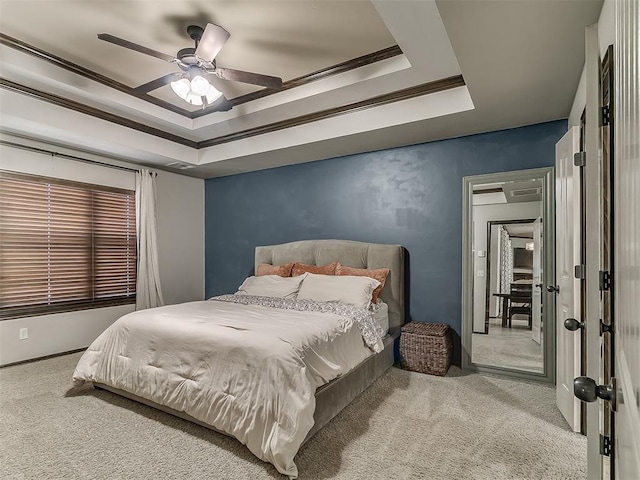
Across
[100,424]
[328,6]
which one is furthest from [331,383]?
[328,6]

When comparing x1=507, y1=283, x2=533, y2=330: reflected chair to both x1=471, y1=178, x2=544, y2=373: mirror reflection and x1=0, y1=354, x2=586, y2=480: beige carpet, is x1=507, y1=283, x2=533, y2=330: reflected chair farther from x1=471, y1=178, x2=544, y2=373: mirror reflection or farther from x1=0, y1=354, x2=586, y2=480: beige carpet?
x1=0, y1=354, x2=586, y2=480: beige carpet

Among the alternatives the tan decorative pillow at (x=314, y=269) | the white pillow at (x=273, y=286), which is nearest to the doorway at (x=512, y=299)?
the tan decorative pillow at (x=314, y=269)

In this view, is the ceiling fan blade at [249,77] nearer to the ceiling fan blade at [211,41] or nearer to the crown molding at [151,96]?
the ceiling fan blade at [211,41]

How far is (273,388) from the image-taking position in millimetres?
2119

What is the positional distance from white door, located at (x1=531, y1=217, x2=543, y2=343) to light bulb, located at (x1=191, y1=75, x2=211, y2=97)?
10.5 feet

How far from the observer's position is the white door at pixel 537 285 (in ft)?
11.4

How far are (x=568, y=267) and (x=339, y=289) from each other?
77.2 inches

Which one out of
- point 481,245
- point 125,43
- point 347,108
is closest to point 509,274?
point 481,245

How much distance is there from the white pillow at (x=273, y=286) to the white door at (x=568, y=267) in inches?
97.6

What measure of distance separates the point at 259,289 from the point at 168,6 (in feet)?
9.23

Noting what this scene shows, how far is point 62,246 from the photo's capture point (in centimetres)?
422

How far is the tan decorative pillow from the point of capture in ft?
14.0

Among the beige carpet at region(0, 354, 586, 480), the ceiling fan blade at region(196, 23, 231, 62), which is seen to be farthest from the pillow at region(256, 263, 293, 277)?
the ceiling fan blade at region(196, 23, 231, 62)

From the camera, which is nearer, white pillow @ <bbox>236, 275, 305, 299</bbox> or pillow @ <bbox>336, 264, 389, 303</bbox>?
pillow @ <bbox>336, 264, 389, 303</bbox>
